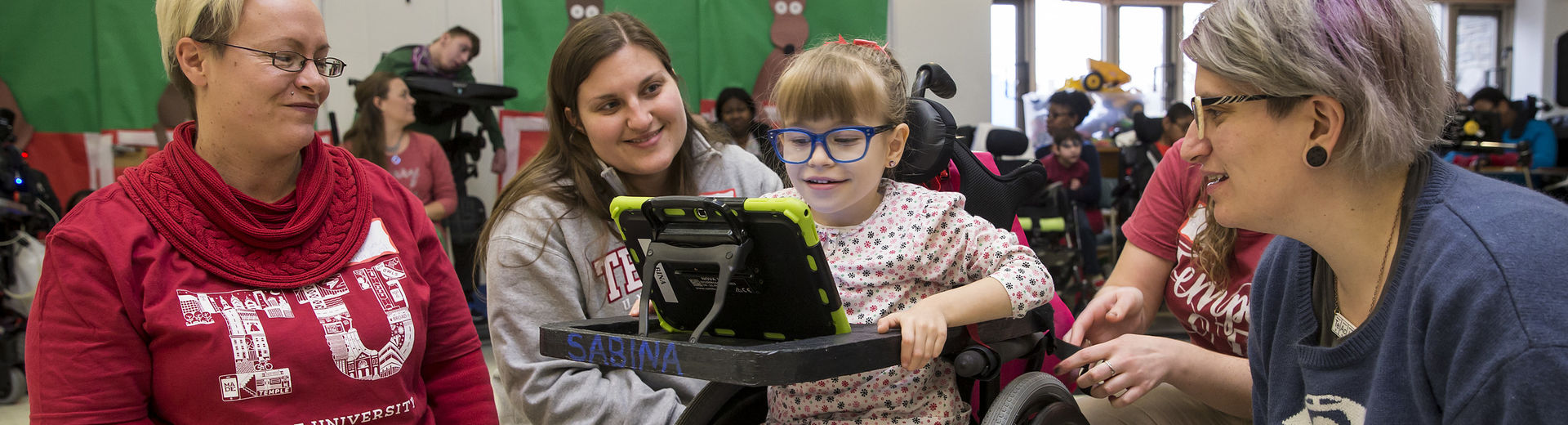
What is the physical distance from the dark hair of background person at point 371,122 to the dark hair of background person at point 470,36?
18.7 inches

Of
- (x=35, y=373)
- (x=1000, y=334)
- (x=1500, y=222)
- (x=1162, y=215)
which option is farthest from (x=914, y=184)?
(x=35, y=373)

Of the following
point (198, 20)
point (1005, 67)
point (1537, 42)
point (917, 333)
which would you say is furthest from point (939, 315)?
point (1537, 42)

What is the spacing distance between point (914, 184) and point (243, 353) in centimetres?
105

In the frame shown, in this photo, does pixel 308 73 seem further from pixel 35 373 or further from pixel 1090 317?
pixel 1090 317

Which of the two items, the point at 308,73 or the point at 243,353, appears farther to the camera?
the point at 308,73

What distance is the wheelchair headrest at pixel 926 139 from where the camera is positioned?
173 cm

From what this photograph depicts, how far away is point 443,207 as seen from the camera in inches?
207

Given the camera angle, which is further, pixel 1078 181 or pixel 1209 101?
pixel 1078 181

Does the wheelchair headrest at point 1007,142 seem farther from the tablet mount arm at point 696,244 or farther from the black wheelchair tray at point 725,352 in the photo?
the tablet mount arm at point 696,244

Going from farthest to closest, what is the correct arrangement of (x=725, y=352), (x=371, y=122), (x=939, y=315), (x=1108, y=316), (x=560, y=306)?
(x=371, y=122)
(x=560, y=306)
(x=1108, y=316)
(x=939, y=315)
(x=725, y=352)

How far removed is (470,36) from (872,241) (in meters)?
4.53

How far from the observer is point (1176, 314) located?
1.88 metres

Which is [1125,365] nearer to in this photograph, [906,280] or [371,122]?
[906,280]

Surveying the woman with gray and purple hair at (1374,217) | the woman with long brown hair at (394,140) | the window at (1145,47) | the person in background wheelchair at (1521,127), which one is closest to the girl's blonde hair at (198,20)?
the woman with gray and purple hair at (1374,217)
